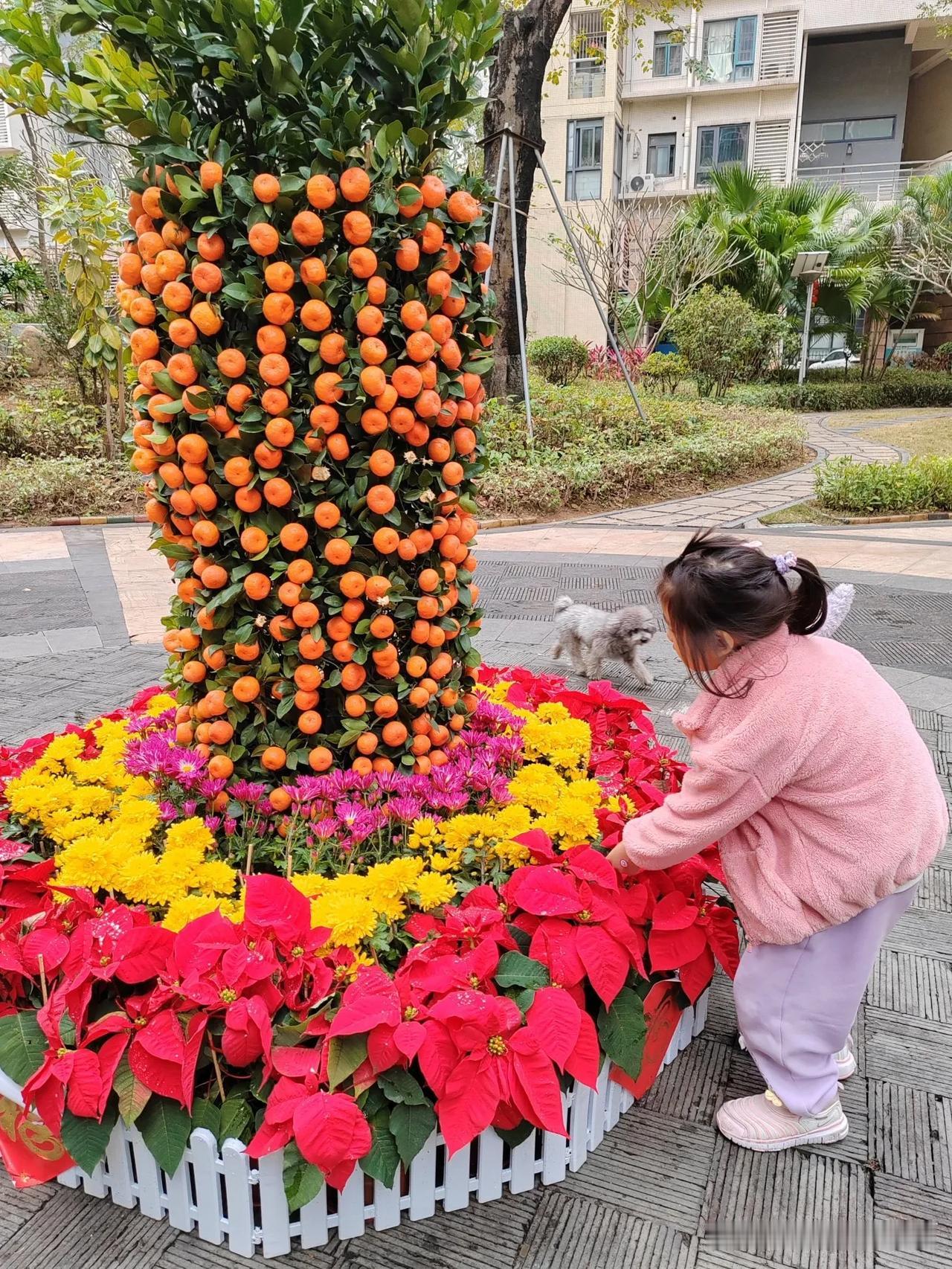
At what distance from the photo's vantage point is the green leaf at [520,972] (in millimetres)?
1776

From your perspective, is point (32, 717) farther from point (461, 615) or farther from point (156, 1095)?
point (156, 1095)

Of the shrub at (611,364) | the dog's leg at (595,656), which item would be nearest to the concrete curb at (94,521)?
the dog's leg at (595,656)

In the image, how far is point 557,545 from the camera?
334 inches

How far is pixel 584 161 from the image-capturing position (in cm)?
2745

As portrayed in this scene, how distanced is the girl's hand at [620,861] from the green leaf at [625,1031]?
274 millimetres

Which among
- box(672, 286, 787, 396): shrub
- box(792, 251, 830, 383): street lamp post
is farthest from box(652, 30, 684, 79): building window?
box(672, 286, 787, 396): shrub

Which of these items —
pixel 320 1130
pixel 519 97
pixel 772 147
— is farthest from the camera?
pixel 772 147

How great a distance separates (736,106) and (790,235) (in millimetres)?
9091

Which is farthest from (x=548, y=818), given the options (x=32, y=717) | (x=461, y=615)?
(x=32, y=717)

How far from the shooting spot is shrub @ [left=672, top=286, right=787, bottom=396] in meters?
19.7

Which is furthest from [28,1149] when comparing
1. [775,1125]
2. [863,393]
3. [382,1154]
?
[863,393]

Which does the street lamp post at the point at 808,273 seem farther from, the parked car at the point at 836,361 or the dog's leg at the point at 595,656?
the dog's leg at the point at 595,656

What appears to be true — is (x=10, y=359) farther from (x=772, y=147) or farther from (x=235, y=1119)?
(x=772, y=147)

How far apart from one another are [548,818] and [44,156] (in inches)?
697
